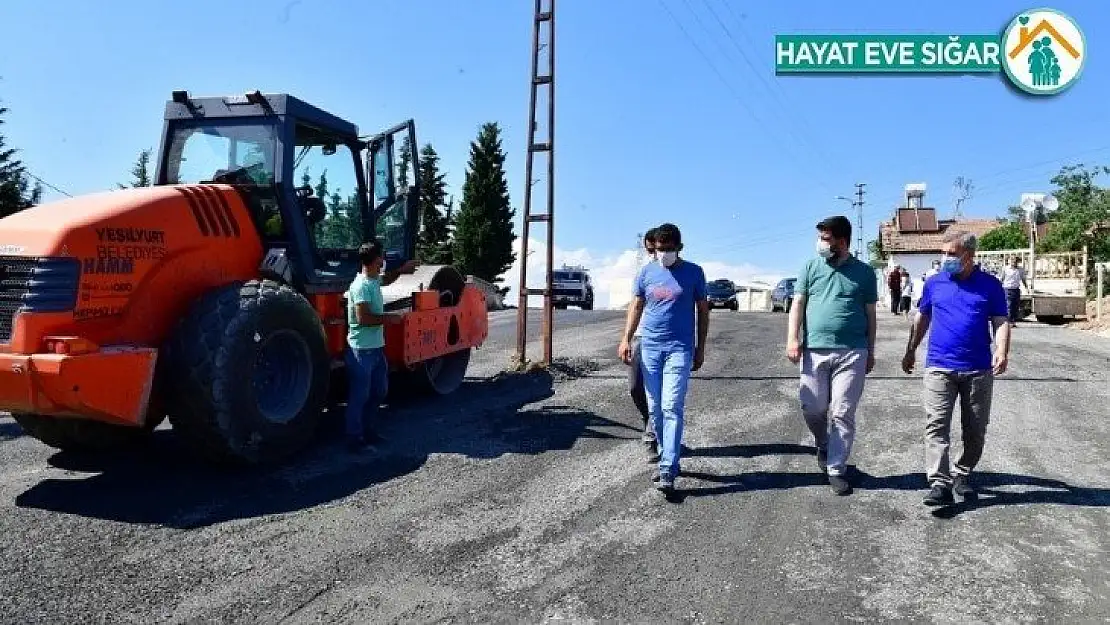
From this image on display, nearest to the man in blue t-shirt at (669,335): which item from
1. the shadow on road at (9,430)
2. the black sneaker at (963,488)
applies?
the black sneaker at (963,488)

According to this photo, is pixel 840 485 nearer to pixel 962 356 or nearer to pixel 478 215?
pixel 962 356

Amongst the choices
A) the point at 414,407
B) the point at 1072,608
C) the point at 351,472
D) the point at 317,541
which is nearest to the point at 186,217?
the point at 351,472

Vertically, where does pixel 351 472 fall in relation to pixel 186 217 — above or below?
below

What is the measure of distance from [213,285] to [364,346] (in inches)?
45.7

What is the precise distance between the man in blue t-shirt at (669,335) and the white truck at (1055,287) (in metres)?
18.7

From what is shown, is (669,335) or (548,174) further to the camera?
(548,174)

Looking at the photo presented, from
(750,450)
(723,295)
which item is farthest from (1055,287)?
(750,450)

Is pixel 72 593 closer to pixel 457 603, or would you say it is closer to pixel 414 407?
pixel 457 603

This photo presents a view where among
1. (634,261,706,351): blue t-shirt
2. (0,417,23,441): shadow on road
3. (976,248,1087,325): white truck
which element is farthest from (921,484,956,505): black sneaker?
(976,248,1087,325): white truck

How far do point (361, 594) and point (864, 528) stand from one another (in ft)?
9.04

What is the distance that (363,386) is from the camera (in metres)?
6.33

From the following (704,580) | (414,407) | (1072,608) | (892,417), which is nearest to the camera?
Answer: (1072,608)

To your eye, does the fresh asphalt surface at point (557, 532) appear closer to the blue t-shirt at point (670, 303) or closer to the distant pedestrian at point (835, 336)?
the distant pedestrian at point (835, 336)

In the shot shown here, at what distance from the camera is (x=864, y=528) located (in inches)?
183
